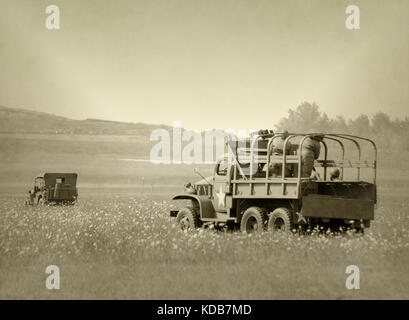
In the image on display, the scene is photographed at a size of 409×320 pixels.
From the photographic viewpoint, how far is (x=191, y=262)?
446 inches

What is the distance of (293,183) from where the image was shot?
13086mm

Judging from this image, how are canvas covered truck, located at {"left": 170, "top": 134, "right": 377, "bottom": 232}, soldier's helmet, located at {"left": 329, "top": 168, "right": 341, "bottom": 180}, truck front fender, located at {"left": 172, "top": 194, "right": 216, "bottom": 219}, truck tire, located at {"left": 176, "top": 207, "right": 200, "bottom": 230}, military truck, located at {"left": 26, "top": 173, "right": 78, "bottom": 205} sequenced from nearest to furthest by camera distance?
1. canvas covered truck, located at {"left": 170, "top": 134, "right": 377, "bottom": 232}
2. soldier's helmet, located at {"left": 329, "top": 168, "right": 341, "bottom": 180}
3. truck front fender, located at {"left": 172, "top": 194, "right": 216, "bottom": 219}
4. truck tire, located at {"left": 176, "top": 207, "right": 200, "bottom": 230}
5. military truck, located at {"left": 26, "top": 173, "right": 78, "bottom": 205}

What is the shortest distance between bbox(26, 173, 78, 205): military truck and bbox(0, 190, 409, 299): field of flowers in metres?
9.41

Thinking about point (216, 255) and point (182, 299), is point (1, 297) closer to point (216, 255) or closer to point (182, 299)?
point (182, 299)

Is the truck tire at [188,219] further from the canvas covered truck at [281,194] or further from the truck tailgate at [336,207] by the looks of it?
the truck tailgate at [336,207]

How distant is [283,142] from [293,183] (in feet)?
4.87

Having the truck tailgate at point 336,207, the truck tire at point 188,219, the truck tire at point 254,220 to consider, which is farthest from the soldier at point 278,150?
the truck tire at point 188,219

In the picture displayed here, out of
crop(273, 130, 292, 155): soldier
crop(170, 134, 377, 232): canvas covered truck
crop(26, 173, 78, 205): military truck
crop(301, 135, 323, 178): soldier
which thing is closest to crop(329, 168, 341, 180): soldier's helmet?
crop(170, 134, 377, 232): canvas covered truck

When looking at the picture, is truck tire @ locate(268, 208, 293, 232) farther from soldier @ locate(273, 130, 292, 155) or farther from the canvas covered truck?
soldier @ locate(273, 130, 292, 155)

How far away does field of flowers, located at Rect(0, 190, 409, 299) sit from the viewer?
9805mm

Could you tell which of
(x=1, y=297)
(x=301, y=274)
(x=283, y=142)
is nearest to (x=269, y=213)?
(x=283, y=142)

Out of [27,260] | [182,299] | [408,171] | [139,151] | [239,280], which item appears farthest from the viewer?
[139,151]

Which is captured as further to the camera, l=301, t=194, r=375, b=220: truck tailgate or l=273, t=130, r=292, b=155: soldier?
l=273, t=130, r=292, b=155: soldier

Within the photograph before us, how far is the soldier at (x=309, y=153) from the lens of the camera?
13.7 metres
